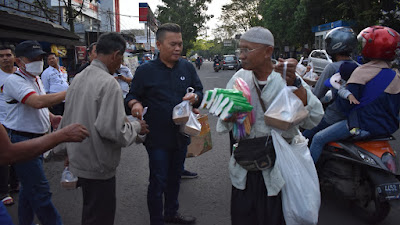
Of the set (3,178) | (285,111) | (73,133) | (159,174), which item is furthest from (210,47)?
(73,133)

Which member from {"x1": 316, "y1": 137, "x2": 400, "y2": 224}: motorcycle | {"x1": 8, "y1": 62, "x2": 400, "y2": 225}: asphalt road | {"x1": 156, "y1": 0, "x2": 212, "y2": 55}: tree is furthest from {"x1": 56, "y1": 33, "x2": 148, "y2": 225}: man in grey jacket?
{"x1": 156, "y1": 0, "x2": 212, "y2": 55}: tree

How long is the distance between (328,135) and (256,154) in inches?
64.0

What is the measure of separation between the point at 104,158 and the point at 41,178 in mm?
976

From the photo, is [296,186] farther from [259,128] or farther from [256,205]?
[259,128]

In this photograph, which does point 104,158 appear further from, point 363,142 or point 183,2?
point 183,2

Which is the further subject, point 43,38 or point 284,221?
point 43,38

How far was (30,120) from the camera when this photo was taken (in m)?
3.33

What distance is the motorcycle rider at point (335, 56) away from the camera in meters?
3.73

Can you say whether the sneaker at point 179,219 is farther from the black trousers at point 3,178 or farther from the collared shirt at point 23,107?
the black trousers at point 3,178

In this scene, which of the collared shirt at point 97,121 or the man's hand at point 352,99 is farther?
the man's hand at point 352,99

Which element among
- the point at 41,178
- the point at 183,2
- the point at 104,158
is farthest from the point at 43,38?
the point at 183,2

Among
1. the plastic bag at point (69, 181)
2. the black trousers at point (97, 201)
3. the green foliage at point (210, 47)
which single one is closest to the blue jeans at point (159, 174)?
the black trousers at point (97, 201)

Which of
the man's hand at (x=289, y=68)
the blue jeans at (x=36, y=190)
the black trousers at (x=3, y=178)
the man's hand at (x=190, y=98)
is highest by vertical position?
the man's hand at (x=289, y=68)

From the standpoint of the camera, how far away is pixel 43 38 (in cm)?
1247
